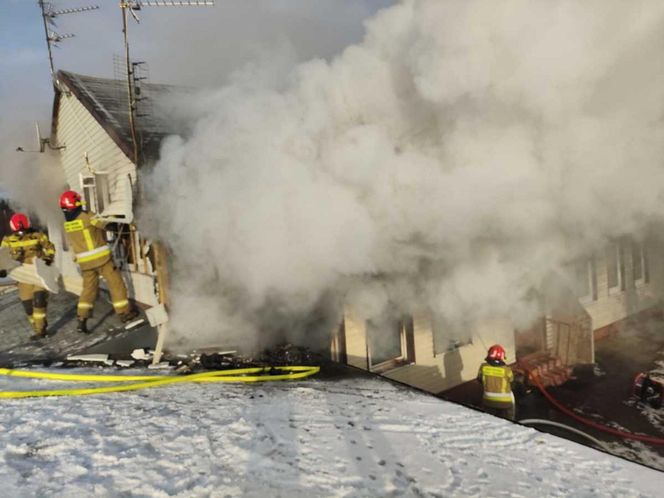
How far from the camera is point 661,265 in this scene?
13578mm

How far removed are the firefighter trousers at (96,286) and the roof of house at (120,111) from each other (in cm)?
179

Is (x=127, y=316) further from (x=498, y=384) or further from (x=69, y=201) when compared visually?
(x=498, y=384)

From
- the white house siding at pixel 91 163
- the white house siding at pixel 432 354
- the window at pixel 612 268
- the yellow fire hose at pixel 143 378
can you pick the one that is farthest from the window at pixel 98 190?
the window at pixel 612 268

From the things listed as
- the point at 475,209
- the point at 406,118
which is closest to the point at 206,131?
the point at 406,118

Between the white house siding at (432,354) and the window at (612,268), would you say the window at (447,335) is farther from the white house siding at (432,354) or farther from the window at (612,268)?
the window at (612,268)

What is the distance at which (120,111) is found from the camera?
8172mm

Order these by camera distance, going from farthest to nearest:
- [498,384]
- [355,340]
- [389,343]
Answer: [389,343], [355,340], [498,384]

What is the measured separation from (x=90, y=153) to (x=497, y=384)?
8399 mm

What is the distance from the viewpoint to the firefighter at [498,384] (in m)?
5.82

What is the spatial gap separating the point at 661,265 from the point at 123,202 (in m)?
15.1

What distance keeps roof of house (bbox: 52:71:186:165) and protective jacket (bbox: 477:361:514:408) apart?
5.90 m

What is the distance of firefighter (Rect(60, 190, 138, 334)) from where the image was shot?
5977 millimetres

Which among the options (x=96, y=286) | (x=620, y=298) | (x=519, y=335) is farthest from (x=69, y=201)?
(x=620, y=298)

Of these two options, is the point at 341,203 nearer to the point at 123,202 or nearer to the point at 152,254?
the point at 152,254
